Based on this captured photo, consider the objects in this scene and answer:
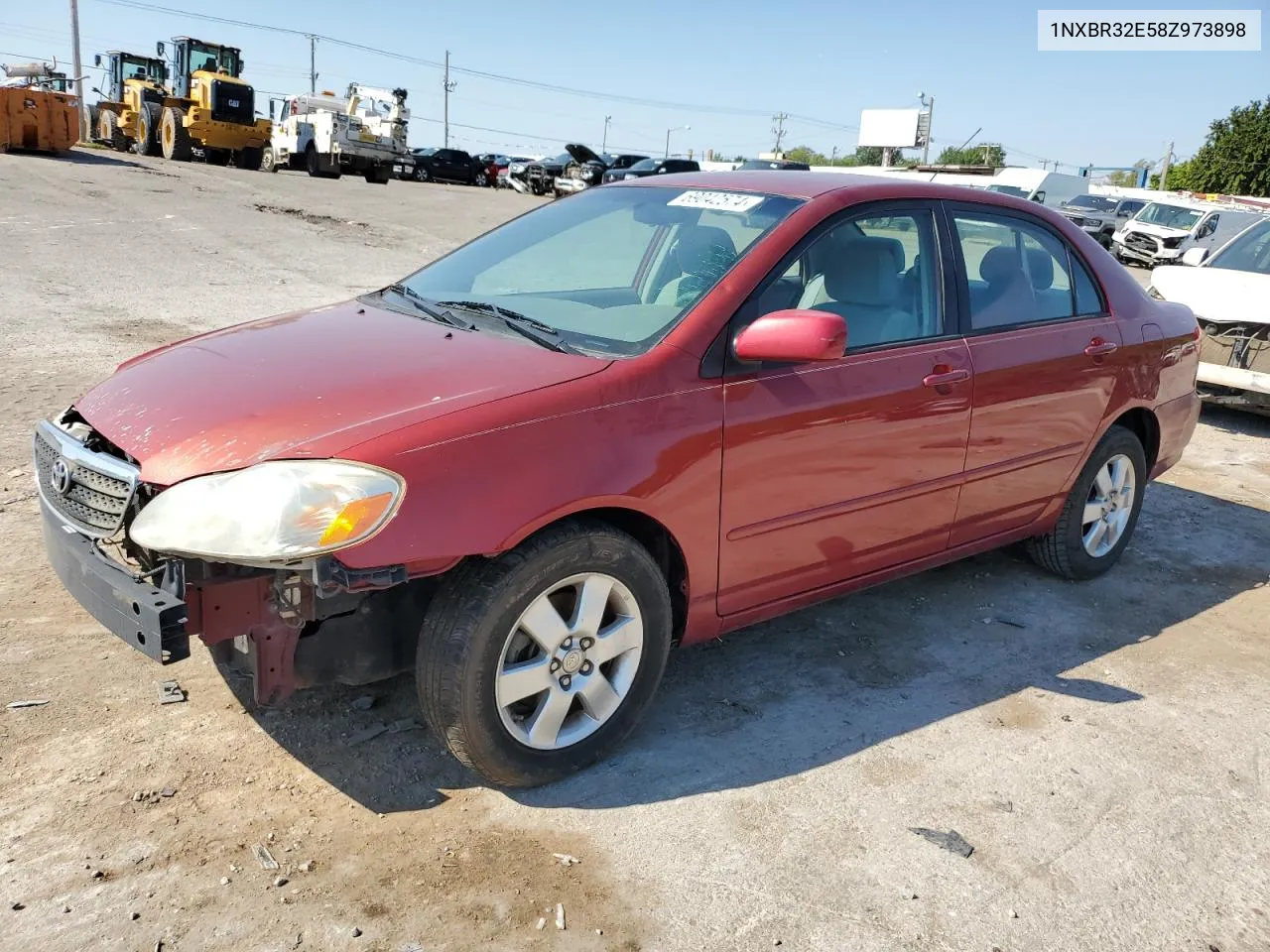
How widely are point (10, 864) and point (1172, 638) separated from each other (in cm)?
426

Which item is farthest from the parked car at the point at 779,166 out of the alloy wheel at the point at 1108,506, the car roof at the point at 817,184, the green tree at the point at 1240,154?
the green tree at the point at 1240,154

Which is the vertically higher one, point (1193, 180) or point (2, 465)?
point (1193, 180)

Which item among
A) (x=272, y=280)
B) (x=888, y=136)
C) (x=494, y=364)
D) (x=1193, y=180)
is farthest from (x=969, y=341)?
(x=888, y=136)

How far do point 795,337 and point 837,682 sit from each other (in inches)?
54.7

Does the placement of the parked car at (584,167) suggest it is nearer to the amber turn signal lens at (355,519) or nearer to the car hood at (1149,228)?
the car hood at (1149,228)

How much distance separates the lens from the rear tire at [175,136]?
2691 cm

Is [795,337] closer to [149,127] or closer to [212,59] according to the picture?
[212,59]

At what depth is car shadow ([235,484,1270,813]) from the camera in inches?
120

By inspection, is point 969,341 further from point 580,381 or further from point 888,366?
point 580,381

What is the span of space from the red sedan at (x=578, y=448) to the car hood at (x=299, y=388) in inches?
0.5

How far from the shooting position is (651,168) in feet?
92.4

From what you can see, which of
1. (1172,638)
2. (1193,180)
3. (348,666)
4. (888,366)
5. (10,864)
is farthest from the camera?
(1193,180)

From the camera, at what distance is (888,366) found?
11.7 ft

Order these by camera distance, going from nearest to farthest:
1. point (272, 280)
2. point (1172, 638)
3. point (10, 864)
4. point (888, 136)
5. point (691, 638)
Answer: point (10, 864) < point (691, 638) < point (1172, 638) < point (272, 280) < point (888, 136)
